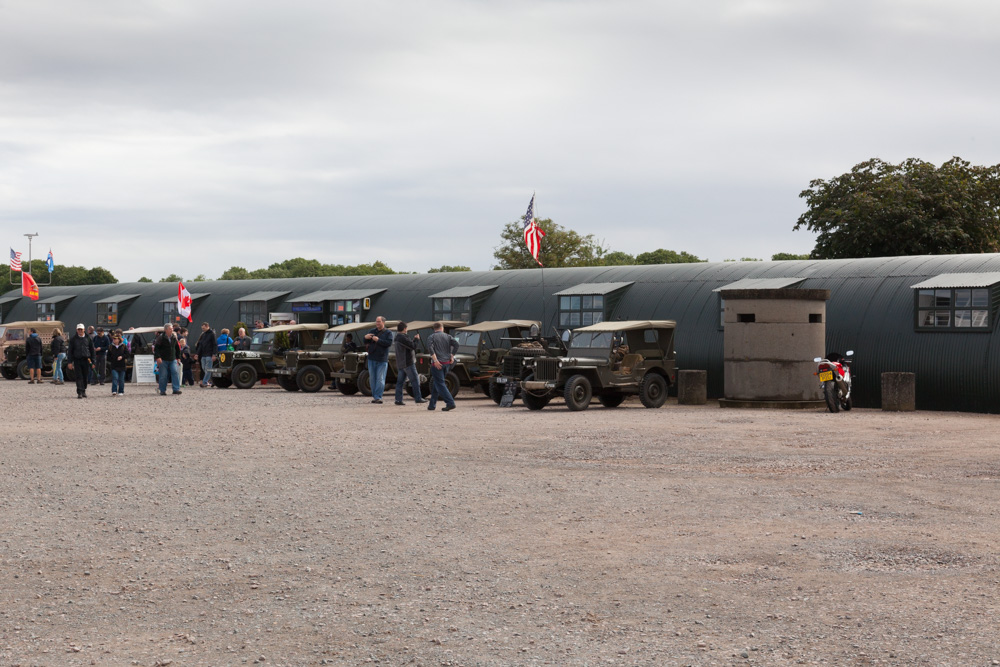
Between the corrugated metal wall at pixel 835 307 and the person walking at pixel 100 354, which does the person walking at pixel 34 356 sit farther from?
the corrugated metal wall at pixel 835 307

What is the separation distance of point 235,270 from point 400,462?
3518 inches

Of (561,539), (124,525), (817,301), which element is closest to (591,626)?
(561,539)

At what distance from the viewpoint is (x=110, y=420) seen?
18578 mm

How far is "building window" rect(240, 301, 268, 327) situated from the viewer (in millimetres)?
40938

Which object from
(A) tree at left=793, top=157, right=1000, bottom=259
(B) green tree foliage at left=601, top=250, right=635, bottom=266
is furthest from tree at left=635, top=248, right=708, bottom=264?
(A) tree at left=793, top=157, right=1000, bottom=259

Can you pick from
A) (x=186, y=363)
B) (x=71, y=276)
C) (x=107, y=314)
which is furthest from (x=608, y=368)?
(x=71, y=276)

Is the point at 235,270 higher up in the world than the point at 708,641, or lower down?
higher up

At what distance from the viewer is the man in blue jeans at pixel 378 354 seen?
2248 centimetres

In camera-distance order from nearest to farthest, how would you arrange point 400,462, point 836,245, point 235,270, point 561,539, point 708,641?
point 708,641, point 561,539, point 400,462, point 836,245, point 235,270

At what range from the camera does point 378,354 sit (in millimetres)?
22891

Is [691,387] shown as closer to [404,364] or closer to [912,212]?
[404,364]

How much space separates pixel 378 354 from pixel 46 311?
32.2 metres

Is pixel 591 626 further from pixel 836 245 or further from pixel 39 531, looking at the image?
pixel 836 245

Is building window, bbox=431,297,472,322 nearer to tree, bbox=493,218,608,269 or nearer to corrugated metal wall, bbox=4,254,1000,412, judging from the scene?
corrugated metal wall, bbox=4,254,1000,412
